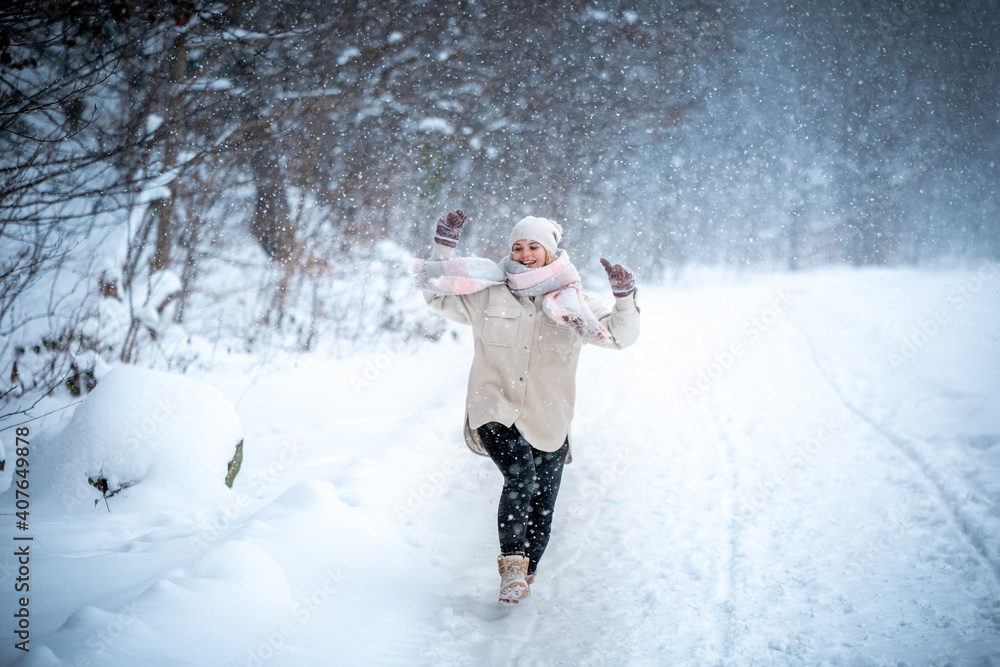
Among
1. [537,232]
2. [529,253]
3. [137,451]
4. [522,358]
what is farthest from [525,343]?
[137,451]

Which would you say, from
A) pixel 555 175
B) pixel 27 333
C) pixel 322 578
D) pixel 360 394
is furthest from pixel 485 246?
pixel 322 578

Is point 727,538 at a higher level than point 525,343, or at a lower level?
lower

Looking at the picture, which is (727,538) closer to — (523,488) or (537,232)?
(523,488)

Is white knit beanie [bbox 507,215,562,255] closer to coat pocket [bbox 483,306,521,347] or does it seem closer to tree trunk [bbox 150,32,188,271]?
coat pocket [bbox 483,306,521,347]

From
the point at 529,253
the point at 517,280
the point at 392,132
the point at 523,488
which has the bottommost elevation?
the point at 523,488

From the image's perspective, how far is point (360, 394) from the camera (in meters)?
5.75

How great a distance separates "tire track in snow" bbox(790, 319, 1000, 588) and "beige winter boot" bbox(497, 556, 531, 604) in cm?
202

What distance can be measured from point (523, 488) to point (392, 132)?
7.17 metres

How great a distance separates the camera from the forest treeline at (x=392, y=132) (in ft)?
14.2

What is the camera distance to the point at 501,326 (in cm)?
261

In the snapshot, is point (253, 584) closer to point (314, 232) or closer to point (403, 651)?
point (403, 651)

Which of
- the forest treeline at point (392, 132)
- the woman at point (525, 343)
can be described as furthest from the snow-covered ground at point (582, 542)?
the forest treeline at point (392, 132)

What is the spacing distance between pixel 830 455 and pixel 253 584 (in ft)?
13.2

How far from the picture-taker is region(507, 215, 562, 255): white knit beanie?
8.81 feet
